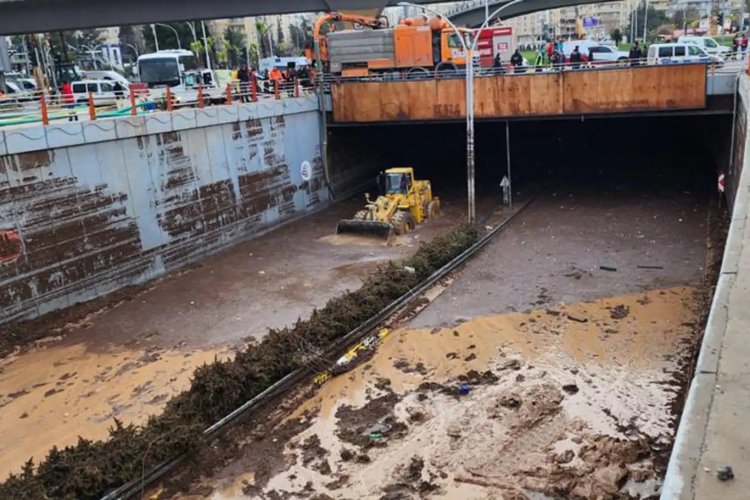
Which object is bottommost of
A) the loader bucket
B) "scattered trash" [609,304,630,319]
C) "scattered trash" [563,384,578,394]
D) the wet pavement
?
"scattered trash" [609,304,630,319]

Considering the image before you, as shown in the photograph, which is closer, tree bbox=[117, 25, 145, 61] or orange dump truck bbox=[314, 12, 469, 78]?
orange dump truck bbox=[314, 12, 469, 78]

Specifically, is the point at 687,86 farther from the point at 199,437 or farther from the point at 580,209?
the point at 199,437

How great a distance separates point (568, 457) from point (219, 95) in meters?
20.4

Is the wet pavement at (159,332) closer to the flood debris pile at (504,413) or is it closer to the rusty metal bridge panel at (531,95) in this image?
the flood debris pile at (504,413)

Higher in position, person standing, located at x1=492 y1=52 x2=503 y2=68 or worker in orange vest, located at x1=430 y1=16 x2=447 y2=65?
worker in orange vest, located at x1=430 y1=16 x2=447 y2=65

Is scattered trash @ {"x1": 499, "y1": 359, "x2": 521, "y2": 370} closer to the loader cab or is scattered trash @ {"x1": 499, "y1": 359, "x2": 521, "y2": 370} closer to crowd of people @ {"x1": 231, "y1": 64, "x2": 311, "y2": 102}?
the loader cab

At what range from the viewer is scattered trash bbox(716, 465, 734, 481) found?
5.06 meters

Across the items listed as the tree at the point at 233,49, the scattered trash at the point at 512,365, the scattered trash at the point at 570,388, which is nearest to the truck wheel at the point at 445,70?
the scattered trash at the point at 512,365

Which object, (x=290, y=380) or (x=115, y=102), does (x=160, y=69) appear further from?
(x=290, y=380)

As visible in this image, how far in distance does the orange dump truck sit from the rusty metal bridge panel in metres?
1.91

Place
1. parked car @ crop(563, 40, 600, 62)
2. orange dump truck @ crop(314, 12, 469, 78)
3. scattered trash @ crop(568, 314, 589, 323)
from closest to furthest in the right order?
scattered trash @ crop(568, 314, 589, 323) → orange dump truck @ crop(314, 12, 469, 78) → parked car @ crop(563, 40, 600, 62)

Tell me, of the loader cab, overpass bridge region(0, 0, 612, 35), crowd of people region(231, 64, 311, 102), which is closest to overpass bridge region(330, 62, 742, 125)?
crowd of people region(231, 64, 311, 102)

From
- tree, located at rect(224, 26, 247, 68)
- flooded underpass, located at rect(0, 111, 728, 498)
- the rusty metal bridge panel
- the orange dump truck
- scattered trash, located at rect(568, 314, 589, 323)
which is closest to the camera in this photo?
flooded underpass, located at rect(0, 111, 728, 498)

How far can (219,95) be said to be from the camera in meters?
25.9
